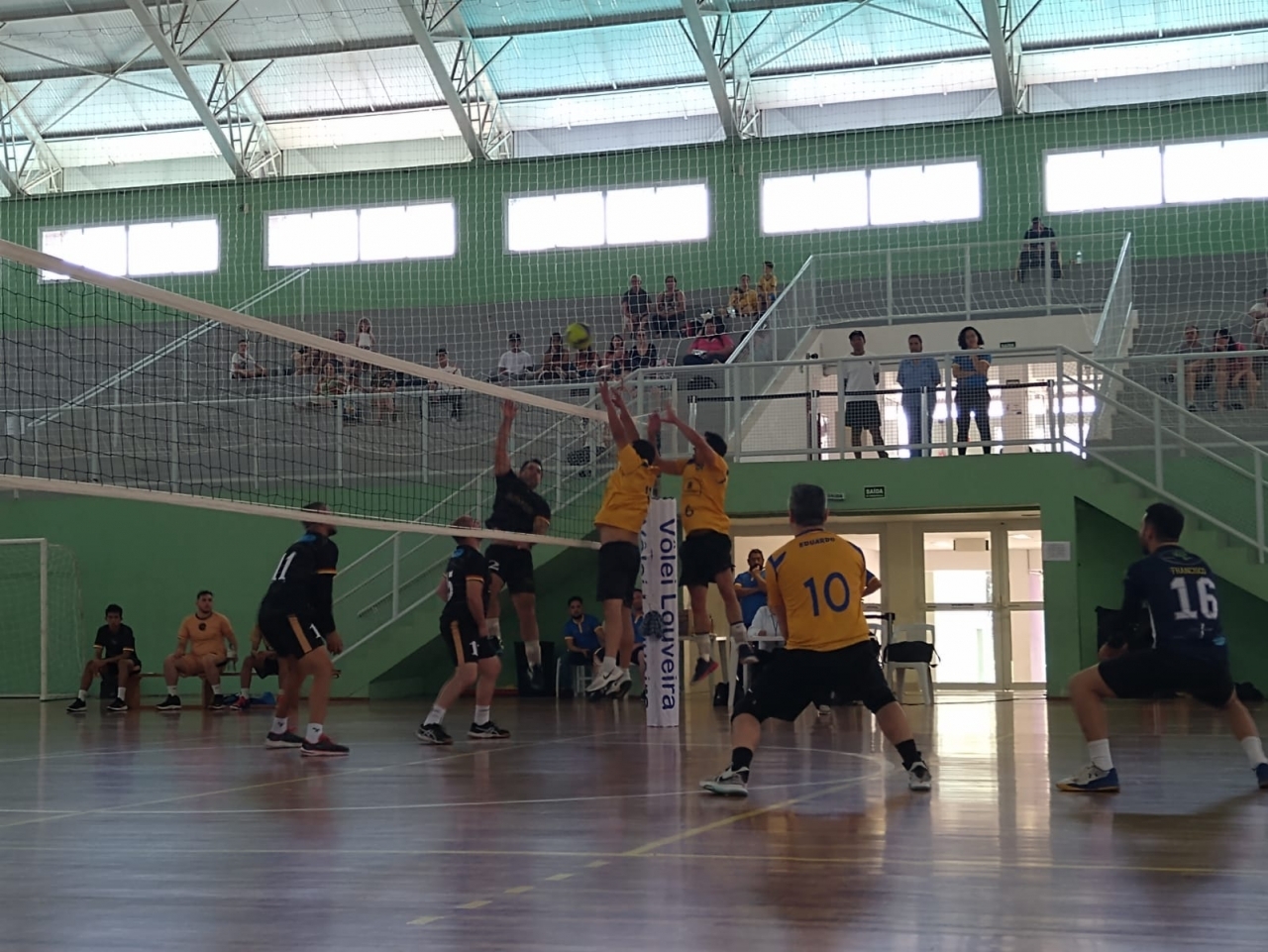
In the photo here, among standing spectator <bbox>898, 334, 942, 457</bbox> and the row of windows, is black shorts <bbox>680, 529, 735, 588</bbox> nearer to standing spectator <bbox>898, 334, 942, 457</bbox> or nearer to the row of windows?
standing spectator <bbox>898, 334, 942, 457</bbox>

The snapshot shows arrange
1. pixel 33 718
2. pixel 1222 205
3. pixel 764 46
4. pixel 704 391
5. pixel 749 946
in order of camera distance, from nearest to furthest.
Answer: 1. pixel 749 946
2. pixel 33 718
3. pixel 704 391
4. pixel 1222 205
5. pixel 764 46

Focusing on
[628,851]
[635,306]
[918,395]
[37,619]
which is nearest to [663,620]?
[918,395]

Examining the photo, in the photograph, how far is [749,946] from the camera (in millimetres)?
4543

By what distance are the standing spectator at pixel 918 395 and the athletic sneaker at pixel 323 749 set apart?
1007 centimetres

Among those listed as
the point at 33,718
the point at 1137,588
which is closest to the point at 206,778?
the point at 1137,588

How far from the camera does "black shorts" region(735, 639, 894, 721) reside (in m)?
8.36

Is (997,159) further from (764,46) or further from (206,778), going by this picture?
(206,778)

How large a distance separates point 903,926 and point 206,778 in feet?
20.9

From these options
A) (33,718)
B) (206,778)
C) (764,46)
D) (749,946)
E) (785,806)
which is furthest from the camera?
(764,46)

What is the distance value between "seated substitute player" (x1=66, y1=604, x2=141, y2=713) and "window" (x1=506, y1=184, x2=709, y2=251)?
41.8 ft

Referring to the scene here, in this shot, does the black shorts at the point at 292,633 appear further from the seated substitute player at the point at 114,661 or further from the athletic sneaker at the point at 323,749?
the seated substitute player at the point at 114,661

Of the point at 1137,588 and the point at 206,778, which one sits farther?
the point at 206,778

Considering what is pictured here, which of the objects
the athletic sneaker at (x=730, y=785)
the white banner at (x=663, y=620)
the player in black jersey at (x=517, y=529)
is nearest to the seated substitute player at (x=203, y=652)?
the player in black jersey at (x=517, y=529)

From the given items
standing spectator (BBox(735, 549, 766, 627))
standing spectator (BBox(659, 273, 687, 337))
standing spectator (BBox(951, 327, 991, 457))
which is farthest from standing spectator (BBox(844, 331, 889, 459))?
standing spectator (BBox(659, 273, 687, 337))
